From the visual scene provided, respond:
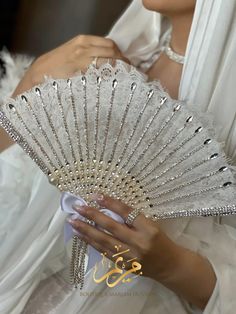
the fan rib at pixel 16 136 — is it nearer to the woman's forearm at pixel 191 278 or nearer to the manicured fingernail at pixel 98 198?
the manicured fingernail at pixel 98 198

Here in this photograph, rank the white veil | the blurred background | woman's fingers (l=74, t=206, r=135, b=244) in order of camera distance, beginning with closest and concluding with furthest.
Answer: woman's fingers (l=74, t=206, r=135, b=244)
the white veil
the blurred background

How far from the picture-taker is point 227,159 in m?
0.81

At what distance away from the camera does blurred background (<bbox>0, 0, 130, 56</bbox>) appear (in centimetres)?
155

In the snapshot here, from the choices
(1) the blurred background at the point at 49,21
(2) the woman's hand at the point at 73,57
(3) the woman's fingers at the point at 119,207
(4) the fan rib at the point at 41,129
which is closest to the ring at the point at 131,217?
(3) the woman's fingers at the point at 119,207

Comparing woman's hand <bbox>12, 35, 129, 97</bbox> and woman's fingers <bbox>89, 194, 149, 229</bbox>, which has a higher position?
woman's hand <bbox>12, 35, 129, 97</bbox>

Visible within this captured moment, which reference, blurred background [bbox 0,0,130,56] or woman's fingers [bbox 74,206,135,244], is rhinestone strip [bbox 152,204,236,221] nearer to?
woman's fingers [bbox 74,206,135,244]

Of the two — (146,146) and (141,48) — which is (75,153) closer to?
(146,146)

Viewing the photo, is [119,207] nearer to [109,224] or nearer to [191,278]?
[109,224]

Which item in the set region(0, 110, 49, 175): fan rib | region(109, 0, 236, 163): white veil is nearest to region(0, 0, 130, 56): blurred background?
region(109, 0, 236, 163): white veil

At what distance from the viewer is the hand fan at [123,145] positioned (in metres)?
0.76

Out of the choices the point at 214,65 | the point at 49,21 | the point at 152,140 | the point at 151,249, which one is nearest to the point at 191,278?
the point at 151,249

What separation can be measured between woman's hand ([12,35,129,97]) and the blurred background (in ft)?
1.96

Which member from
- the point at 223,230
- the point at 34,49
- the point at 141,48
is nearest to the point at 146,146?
the point at 223,230

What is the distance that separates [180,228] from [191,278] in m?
0.10
